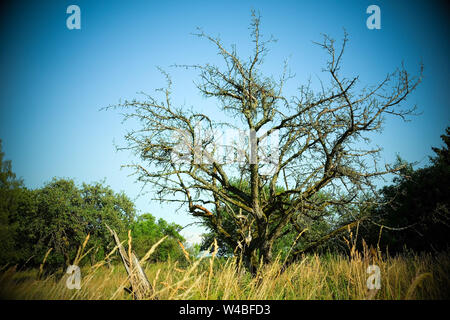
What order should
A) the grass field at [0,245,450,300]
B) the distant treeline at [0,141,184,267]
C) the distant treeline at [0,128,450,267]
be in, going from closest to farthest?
1. the grass field at [0,245,450,300]
2. the distant treeline at [0,128,450,267]
3. the distant treeline at [0,141,184,267]

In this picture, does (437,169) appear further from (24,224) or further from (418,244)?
(24,224)

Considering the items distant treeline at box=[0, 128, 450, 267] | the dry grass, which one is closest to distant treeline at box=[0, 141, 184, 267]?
distant treeline at box=[0, 128, 450, 267]

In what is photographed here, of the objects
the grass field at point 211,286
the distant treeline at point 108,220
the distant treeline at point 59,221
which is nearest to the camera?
the grass field at point 211,286

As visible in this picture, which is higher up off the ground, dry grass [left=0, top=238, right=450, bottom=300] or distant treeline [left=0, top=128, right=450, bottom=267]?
dry grass [left=0, top=238, right=450, bottom=300]

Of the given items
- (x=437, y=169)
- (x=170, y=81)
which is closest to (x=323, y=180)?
(x=170, y=81)

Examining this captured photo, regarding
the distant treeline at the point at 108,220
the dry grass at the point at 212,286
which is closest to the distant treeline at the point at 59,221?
the distant treeline at the point at 108,220

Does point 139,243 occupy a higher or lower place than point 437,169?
lower

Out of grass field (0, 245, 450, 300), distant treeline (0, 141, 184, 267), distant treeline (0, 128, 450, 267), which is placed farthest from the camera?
distant treeline (0, 141, 184, 267)

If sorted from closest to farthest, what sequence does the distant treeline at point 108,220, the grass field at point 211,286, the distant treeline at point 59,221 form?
the grass field at point 211,286 < the distant treeline at point 108,220 < the distant treeline at point 59,221

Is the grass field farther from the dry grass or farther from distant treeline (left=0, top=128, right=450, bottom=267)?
distant treeline (left=0, top=128, right=450, bottom=267)

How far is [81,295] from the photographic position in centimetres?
208

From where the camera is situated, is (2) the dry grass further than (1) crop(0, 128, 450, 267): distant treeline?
No

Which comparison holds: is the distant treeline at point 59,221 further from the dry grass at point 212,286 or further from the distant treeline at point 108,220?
the dry grass at point 212,286
